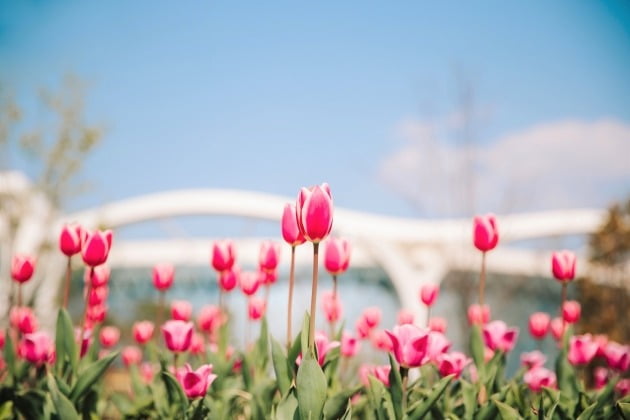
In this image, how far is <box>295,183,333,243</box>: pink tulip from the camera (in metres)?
1.72

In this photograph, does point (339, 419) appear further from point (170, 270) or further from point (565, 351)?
point (170, 270)

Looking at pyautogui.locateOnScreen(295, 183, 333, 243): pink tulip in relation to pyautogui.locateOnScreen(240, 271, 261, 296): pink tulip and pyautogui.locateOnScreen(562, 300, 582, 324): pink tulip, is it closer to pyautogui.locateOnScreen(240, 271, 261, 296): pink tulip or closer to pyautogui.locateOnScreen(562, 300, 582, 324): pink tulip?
pyautogui.locateOnScreen(240, 271, 261, 296): pink tulip

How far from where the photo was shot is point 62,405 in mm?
2182

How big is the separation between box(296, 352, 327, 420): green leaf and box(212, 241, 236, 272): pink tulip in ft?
3.84

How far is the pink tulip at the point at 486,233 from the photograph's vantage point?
262 cm

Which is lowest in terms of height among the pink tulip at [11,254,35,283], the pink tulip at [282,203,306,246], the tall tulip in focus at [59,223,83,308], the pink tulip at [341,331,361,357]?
the pink tulip at [341,331,361,357]

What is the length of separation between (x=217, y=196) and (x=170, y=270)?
53.6 feet

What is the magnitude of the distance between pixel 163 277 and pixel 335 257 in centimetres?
115

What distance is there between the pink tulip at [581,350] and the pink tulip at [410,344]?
1270 mm

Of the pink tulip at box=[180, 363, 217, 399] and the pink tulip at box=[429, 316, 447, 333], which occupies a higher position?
the pink tulip at box=[429, 316, 447, 333]

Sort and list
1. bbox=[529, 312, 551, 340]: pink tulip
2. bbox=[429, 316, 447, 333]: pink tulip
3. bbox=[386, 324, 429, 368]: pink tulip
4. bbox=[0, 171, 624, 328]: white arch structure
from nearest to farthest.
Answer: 1. bbox=[386, 324, 429, 368]: pink tulip
2. bbox=[429, 316, 447, 333]: pink tulip
3. bbox=[529, 312, 551, 340]: pink tulip
4. bbox=[0, 171, 624, 328]: white arch structure

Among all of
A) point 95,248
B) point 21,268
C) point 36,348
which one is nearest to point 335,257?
point 95,248

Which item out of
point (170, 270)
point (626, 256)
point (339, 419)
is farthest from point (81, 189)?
point (626, 256)

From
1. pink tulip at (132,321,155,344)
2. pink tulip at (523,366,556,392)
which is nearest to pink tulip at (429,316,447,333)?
pink tulip at (523,366,556,392)
